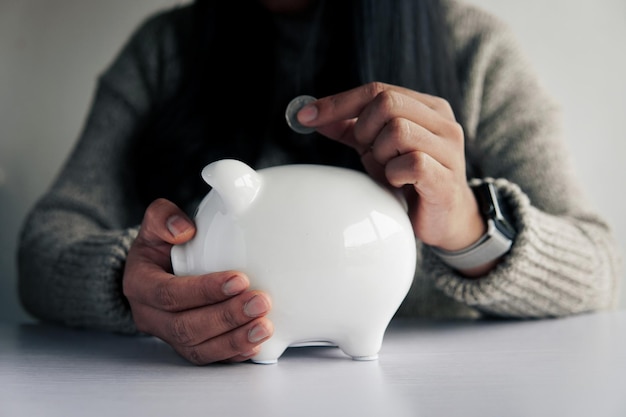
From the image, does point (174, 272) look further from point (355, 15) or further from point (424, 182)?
point (355, 15)

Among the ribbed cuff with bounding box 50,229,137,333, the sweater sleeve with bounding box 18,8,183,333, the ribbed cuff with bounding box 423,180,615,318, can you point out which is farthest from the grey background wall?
the ribbed cuff with bounding box 50,229,137,333

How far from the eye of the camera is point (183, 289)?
0.48 meters

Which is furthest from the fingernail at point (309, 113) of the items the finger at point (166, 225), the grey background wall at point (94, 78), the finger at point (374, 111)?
the grey background wall at point (94, 78)

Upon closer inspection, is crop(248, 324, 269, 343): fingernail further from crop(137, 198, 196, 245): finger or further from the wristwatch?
the wristwatch

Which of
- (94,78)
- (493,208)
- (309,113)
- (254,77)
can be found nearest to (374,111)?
(309,113)

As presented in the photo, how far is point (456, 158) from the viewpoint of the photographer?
545 millimetres

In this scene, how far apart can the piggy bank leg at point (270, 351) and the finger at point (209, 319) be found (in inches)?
1.3

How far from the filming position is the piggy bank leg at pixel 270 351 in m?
0.48

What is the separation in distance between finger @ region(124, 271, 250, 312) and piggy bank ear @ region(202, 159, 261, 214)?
0.05 m

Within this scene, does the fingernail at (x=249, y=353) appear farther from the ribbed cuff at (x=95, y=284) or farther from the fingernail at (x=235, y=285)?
the ribbed cuff at (x=95, y=284)

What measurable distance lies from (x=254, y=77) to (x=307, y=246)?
0.53 meters

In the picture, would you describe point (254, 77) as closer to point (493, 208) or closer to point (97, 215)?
point (97, 215)

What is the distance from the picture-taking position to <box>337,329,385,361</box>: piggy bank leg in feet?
1.61

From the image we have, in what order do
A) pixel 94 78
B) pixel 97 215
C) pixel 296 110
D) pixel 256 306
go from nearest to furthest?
pixel 256 306 < pixel 296 110 < pixel 97 215 < pixel 94 78
